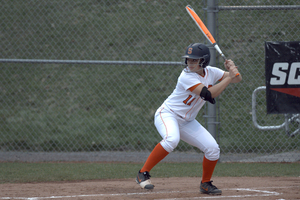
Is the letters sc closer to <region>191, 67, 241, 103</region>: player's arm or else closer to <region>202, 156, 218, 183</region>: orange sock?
<region>191, 67, 241, 103</region>: player's arm

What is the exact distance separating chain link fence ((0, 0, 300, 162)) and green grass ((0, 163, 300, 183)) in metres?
0.71

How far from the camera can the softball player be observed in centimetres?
346

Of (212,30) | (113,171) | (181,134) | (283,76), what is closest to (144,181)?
(181,134)

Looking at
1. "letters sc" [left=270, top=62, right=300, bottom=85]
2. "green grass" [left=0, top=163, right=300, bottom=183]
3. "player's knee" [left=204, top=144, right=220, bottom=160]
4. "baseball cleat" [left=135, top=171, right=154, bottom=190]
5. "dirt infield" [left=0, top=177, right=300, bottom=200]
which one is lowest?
"green grass" [left=0, top=163, right=300, bottom=183]

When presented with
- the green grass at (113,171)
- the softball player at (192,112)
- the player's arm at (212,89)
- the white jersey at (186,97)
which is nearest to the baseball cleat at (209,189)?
the softball player at (192,112)

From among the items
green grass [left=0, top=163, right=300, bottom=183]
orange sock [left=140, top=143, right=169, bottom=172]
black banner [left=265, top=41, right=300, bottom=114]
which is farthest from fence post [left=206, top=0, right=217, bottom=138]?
orange sock [left=140, top=143, right=169, bottom=172]

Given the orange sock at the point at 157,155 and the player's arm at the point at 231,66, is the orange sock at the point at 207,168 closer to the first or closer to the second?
the orange sock at the point at 157,155

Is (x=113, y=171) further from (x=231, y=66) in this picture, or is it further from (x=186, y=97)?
(x=231, y=66)

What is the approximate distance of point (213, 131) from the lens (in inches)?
215

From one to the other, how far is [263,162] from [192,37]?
4.87 m

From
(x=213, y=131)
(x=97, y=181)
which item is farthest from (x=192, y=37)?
(x=97, y=181)

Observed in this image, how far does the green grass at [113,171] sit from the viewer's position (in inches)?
183

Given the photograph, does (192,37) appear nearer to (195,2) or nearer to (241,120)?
(195,2)

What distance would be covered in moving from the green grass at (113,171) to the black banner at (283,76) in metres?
0.93
